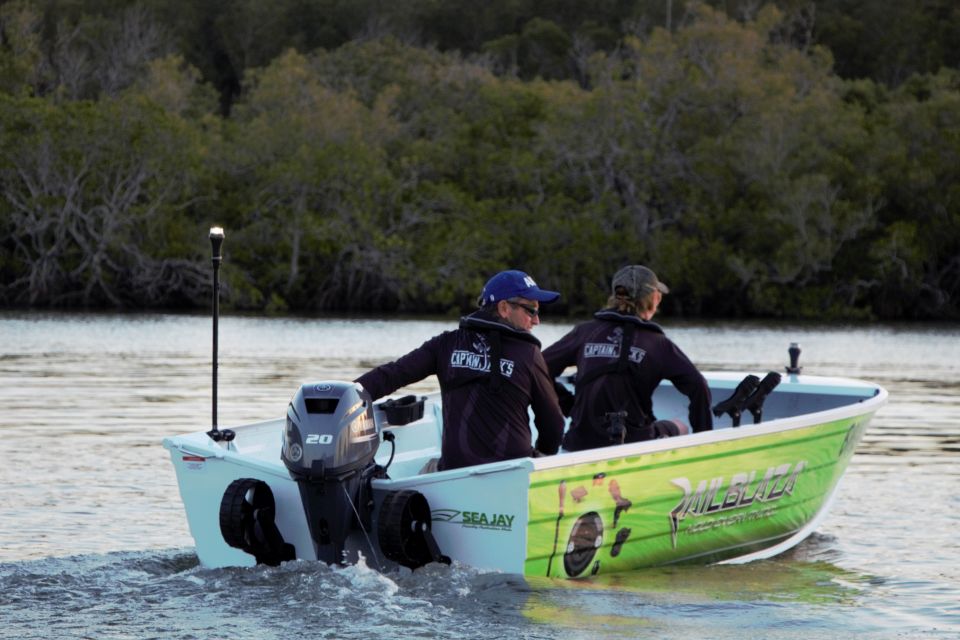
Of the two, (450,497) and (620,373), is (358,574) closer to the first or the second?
(450,497)

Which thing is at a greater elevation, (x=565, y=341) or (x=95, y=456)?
(x=565, y=341)

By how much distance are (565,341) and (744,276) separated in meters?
43.4

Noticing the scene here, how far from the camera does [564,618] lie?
795 centimetres

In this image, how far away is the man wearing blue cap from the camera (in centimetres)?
816

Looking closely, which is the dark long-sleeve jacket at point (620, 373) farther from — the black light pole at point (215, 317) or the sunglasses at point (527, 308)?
the black light pole at point (215, 317)

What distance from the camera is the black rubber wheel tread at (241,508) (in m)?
7.97

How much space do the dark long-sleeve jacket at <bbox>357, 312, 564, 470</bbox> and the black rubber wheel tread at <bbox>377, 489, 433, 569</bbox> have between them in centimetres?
44

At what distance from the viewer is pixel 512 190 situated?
57.3 metres

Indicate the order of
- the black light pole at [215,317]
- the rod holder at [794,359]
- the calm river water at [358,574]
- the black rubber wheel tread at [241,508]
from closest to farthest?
the calm river water at [358,574] → the black rubber wheel tread at [241,508] → the black light pole at [215,317] → the rod holder at [794,359]

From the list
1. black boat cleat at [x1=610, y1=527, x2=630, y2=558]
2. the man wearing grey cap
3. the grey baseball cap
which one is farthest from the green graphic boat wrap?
the grey baseball cap

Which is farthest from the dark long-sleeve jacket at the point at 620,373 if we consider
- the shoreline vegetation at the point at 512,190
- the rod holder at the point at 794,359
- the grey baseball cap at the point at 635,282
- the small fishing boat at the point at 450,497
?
the shoreline vegetation at the point at 512,190

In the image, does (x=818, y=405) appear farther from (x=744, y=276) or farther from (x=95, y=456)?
(x=744, y=276)

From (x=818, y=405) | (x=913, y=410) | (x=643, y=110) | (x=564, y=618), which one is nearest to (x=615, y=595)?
(x=564, y=618)

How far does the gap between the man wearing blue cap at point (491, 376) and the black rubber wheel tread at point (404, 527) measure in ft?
1.43
